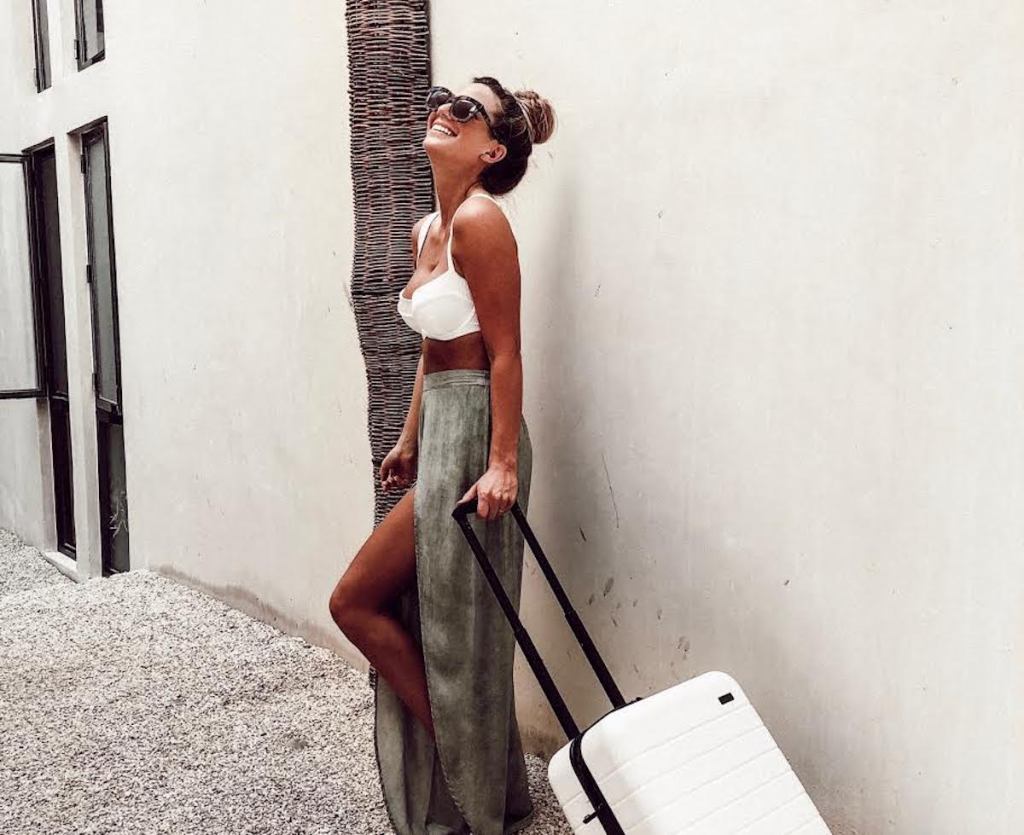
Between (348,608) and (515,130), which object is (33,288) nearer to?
Result: (348,608)

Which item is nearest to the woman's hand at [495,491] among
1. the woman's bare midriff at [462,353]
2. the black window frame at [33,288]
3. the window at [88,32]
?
the woman's bare midriff at [462,353]

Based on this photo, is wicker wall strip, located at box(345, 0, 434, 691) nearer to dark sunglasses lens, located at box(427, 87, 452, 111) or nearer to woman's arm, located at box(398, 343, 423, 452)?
woman's arm, located at box(398, 343, 423, 452)

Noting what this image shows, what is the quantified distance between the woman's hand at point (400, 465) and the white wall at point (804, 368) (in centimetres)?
41

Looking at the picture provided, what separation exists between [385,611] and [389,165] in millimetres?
1370

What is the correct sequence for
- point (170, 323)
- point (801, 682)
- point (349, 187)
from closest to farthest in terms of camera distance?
point (801, 682)
point (349, 187)
point (170, 323)

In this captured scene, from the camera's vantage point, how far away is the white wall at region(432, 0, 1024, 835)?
6.45 feet

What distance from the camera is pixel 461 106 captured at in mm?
2543

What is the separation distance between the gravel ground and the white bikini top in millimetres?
1296

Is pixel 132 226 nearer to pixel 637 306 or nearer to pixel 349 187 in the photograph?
pixel 349 187

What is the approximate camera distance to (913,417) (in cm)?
208

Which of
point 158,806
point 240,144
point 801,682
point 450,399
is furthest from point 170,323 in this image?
point 801,682

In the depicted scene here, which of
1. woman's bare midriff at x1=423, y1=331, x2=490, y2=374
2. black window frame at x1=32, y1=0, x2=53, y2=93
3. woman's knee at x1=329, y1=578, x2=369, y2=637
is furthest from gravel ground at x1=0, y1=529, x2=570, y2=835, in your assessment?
black window frame at x1=32, y1=0, x2=53, y2=93

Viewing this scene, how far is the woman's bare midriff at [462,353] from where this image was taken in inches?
101

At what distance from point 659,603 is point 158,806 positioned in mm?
1527
